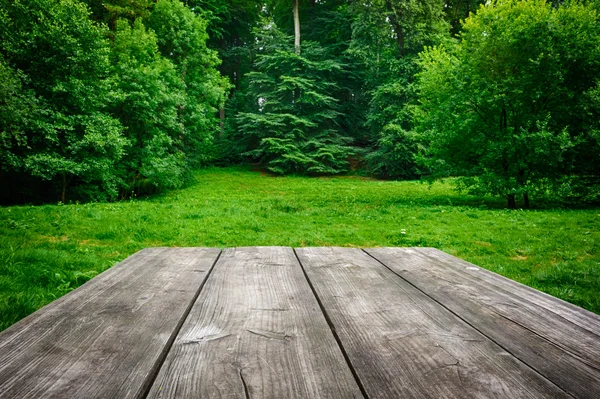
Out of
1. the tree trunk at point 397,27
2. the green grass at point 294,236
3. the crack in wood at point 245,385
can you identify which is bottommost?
the green grass at point 294,236

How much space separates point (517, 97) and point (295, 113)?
18.0m

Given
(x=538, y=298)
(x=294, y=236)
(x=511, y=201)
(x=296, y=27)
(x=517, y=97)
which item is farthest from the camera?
(x=296, y=27)

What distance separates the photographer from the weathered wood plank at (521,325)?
0.81 metres

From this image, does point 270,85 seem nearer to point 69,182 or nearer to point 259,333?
point 69,182

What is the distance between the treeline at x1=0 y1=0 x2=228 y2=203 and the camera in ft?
38.5

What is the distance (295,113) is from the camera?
1083 inches

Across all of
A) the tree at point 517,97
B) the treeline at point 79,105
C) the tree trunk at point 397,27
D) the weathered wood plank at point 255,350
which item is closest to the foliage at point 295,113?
the tree trunk at point 397,27

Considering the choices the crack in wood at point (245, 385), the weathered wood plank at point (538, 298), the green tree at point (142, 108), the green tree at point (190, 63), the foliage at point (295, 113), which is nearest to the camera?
the crack in wood at point (245, 385)

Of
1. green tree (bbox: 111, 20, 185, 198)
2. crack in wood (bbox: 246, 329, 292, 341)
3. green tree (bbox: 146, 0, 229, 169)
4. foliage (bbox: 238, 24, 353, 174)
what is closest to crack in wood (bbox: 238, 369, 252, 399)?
crack in wood (bbox: 246, 329, 292, 341)

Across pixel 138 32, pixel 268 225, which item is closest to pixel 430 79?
pixel 268 225

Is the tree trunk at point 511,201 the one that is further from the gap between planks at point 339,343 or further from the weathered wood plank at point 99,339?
the weathered wood plank at point 99,339

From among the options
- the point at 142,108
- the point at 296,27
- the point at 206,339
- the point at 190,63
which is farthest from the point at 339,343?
the point at 296,27

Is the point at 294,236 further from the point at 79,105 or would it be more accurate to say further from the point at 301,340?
the point at 79,105

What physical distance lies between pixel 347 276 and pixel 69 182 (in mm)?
16012
